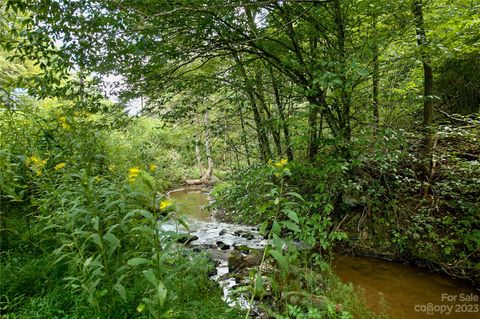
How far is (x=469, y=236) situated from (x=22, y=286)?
5.04m

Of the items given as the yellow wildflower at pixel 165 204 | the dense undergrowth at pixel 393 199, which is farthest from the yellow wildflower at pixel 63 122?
the dense undergrowth at pixel 393 199

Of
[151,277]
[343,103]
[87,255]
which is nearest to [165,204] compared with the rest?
[151,277]

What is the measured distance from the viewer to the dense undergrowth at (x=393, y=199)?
391 centimetres

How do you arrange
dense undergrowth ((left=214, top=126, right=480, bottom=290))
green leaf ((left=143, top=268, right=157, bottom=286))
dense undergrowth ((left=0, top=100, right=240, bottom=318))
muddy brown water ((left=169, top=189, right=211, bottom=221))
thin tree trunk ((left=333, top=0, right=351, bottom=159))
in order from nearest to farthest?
green leaf ((left=143, top=268, right=157, bottom=286)) → dense undergrowth ((left=0, top=100, right=240, bottom=318)) → thin tree trunk ((left=333, top=0, right=351, bottom=159)) → dense undergrowth ((left=214, top=126, right=480, bottom=290)) → muddy brown water ((left=169, top=189, right=211, bottom=221))

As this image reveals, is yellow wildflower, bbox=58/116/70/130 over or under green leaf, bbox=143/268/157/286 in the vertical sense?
over

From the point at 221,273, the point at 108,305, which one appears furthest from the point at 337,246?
the point at 108,305

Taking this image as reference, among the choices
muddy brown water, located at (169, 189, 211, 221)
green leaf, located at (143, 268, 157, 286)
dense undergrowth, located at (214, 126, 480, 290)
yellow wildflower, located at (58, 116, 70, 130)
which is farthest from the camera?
muddy brown water, located at (169, 189, 211, 221)

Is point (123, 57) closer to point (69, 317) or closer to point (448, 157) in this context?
point (69, 317)

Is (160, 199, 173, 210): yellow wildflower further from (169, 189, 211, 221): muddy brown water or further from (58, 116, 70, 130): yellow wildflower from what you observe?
(169, 189, 211, 221): muddy brown water

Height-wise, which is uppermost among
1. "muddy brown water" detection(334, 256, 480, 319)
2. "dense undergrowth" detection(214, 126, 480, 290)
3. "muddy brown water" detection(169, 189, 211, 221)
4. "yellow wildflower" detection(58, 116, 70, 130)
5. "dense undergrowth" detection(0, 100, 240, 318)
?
"yellow wildflower" detection(58, 116, 70, 130)

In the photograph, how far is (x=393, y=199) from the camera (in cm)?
475

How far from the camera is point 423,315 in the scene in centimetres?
335

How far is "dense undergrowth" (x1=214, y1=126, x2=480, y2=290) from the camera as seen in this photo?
12.8ft

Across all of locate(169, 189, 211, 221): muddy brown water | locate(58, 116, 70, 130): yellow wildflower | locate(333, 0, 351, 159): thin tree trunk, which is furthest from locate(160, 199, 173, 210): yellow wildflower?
locate(169, 189, 211, 221): muddy brown water
